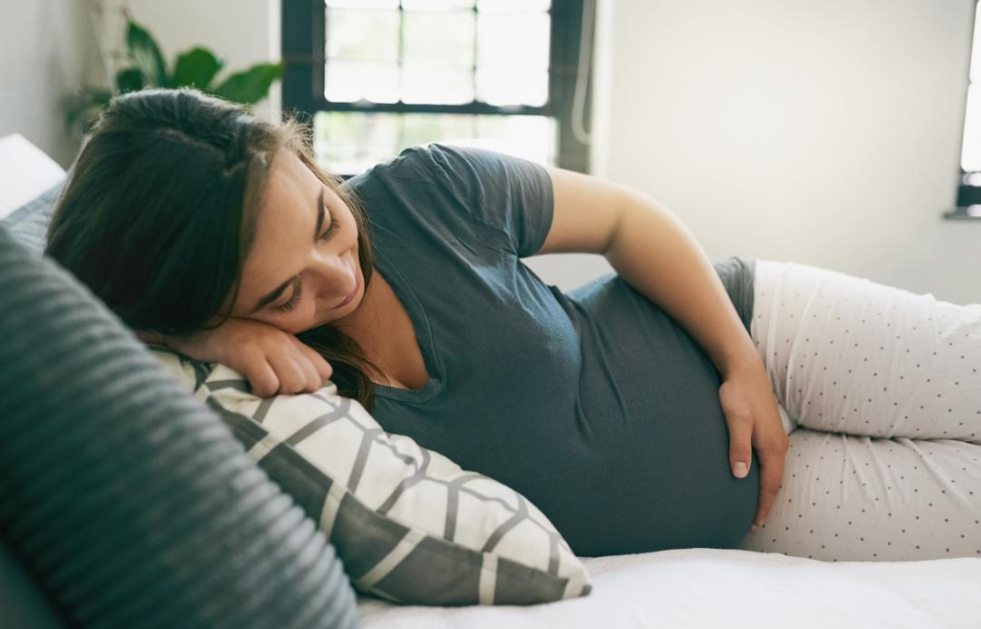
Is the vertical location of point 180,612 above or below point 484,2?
below

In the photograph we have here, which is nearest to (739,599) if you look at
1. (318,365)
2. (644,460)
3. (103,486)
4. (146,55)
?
(644,460)

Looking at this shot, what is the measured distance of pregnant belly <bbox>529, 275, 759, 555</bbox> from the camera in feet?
3.26

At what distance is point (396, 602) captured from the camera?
2.52 feet

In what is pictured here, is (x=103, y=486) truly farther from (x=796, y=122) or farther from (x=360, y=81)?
(x=796, y=122)

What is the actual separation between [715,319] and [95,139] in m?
0.78

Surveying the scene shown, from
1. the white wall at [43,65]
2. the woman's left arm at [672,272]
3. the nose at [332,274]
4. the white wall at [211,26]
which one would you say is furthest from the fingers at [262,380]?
the white wall at [211,26]

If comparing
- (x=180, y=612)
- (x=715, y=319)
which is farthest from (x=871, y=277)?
(x=180, y=612)

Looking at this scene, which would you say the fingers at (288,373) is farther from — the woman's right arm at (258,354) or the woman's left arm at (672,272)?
the woman's left arm at (672,272)

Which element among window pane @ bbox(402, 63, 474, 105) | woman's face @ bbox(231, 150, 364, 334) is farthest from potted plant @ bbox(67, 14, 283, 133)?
woman's face @ bbox(231, 150, 364, 334)

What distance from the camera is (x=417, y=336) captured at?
39.7 inches

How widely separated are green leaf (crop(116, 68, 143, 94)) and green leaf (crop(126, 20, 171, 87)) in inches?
0.6

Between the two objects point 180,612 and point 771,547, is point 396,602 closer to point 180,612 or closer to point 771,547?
point 180,612

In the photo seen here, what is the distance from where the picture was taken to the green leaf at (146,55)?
2.39 m

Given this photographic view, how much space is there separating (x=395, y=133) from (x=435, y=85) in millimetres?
226
